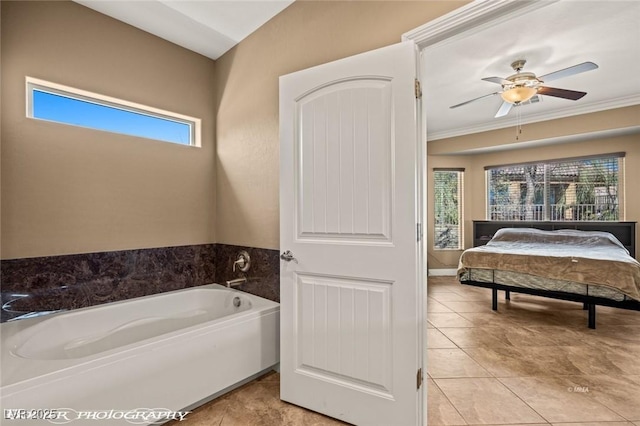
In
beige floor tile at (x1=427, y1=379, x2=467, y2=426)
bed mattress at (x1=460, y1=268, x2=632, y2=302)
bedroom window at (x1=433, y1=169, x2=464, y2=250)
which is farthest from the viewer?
bedroom window at (x1=433, y1=169, x2=464, y2=250)

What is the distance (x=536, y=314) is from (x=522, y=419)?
87.2 inches

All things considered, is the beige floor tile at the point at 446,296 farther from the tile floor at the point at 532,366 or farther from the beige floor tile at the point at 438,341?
the beige floor tile at the point at 438,341

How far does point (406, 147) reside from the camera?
1.53m

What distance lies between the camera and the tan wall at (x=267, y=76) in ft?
5.87

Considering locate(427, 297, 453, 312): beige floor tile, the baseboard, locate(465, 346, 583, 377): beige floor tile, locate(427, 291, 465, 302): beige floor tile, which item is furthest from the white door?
the baseboard

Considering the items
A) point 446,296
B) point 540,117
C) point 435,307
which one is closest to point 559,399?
point 435,307

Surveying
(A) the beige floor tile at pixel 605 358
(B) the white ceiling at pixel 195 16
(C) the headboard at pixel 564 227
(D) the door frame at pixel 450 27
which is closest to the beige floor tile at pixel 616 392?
(A) the beige floor tile at pixel 605 358

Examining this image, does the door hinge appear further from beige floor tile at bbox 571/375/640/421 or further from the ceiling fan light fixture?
beige floor tile at bbox 571/375/640/421

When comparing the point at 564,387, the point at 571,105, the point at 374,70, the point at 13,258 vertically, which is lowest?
the point at 564,387

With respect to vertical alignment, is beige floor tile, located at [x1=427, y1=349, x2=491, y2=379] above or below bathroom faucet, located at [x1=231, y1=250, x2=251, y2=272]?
below

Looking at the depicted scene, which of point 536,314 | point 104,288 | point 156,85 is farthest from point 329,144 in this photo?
point 536,314

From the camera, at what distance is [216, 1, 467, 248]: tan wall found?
1.79 metres

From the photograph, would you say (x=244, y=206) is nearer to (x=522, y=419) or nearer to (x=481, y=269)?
(x=522, y=419)

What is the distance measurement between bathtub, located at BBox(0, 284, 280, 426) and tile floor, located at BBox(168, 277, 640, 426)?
0.25 meters
